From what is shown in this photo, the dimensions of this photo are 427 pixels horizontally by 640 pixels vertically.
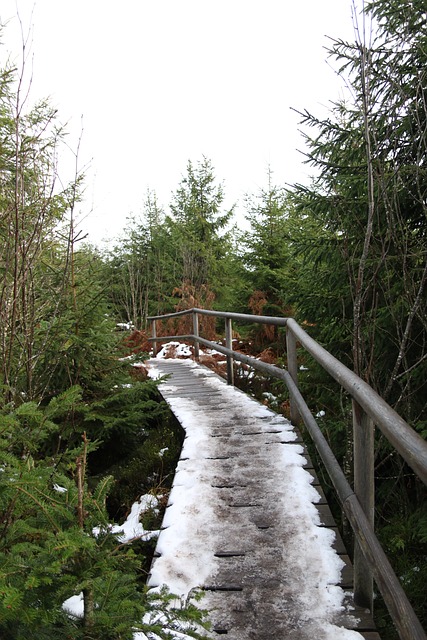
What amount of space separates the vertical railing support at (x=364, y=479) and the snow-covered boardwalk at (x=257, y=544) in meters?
0.09

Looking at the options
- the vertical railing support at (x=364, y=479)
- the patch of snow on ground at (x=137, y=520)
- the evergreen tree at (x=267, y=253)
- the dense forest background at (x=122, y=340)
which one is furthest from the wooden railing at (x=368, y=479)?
the evergreen tree at (x=267, y=253)

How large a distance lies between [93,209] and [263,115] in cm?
425

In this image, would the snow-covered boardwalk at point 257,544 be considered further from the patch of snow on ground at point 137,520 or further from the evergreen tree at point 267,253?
the evergreen tree at point 267,253

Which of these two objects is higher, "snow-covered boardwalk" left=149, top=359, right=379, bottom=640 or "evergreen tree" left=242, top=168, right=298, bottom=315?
"evergreen tree" left=242, top=168, right=298, bottom=315

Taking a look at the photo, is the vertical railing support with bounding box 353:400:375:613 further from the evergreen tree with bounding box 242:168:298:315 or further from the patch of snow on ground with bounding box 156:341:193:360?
the patch of snow on ground with bounding box 156:341:193:360

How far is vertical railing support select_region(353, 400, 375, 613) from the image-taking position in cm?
192

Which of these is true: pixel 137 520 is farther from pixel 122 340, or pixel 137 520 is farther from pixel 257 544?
pixel 122 340

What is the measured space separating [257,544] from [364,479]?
993 millimetres

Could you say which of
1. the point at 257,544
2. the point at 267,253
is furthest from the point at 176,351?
the point at 257,544

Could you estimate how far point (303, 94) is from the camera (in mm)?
5098

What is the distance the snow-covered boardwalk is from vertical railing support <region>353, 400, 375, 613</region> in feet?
0.31

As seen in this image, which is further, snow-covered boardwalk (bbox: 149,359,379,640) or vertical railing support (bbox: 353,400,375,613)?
snow-covered boardwalk (bbox: 149,359,379,640)

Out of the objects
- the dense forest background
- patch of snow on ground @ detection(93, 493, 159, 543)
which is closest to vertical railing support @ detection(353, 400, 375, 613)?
the dense forest background

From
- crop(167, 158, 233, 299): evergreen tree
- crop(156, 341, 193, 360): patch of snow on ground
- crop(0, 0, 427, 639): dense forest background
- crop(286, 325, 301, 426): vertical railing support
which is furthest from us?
crop(167, 158, 233, 299): evergreen tree
